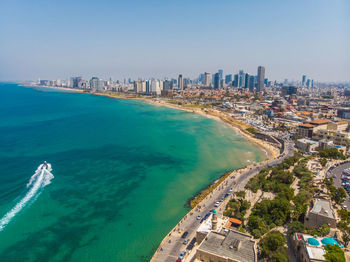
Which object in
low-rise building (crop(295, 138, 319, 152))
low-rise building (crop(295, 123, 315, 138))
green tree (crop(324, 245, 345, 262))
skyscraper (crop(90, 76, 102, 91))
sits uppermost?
skyscraper (crop(90, 76, 102, 91))

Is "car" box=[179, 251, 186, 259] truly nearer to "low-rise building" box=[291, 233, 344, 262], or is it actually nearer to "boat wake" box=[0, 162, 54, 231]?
"low-rise building" box=[291, 233, 344, 262]

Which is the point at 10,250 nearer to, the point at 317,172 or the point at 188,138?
the point at 317,172

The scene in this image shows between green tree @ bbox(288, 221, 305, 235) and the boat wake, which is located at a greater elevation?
green tree @ bbox(288, 221, 305, 235)

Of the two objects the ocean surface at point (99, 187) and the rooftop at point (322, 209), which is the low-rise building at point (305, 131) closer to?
the ocean surface at point (99, 187)

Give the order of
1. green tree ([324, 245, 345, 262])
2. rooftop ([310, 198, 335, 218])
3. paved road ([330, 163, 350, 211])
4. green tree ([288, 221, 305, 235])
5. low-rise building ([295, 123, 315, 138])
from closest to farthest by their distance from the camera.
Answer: green tree ([324, 245, 345, 262])
green tree ([288, 221, 305, 235])
rooftop ([310, 198, 335, 218])
paved road ([330, 163, 350, 211])
low-rise building ([295, 123, 315, 138])

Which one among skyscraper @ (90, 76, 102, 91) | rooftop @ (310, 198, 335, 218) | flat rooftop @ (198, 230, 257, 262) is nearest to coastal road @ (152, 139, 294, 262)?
flat rooftop @ (198, 230, 257, 262)

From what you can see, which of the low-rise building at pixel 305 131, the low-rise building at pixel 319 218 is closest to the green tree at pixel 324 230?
the low-rise building at pixel 319 218
